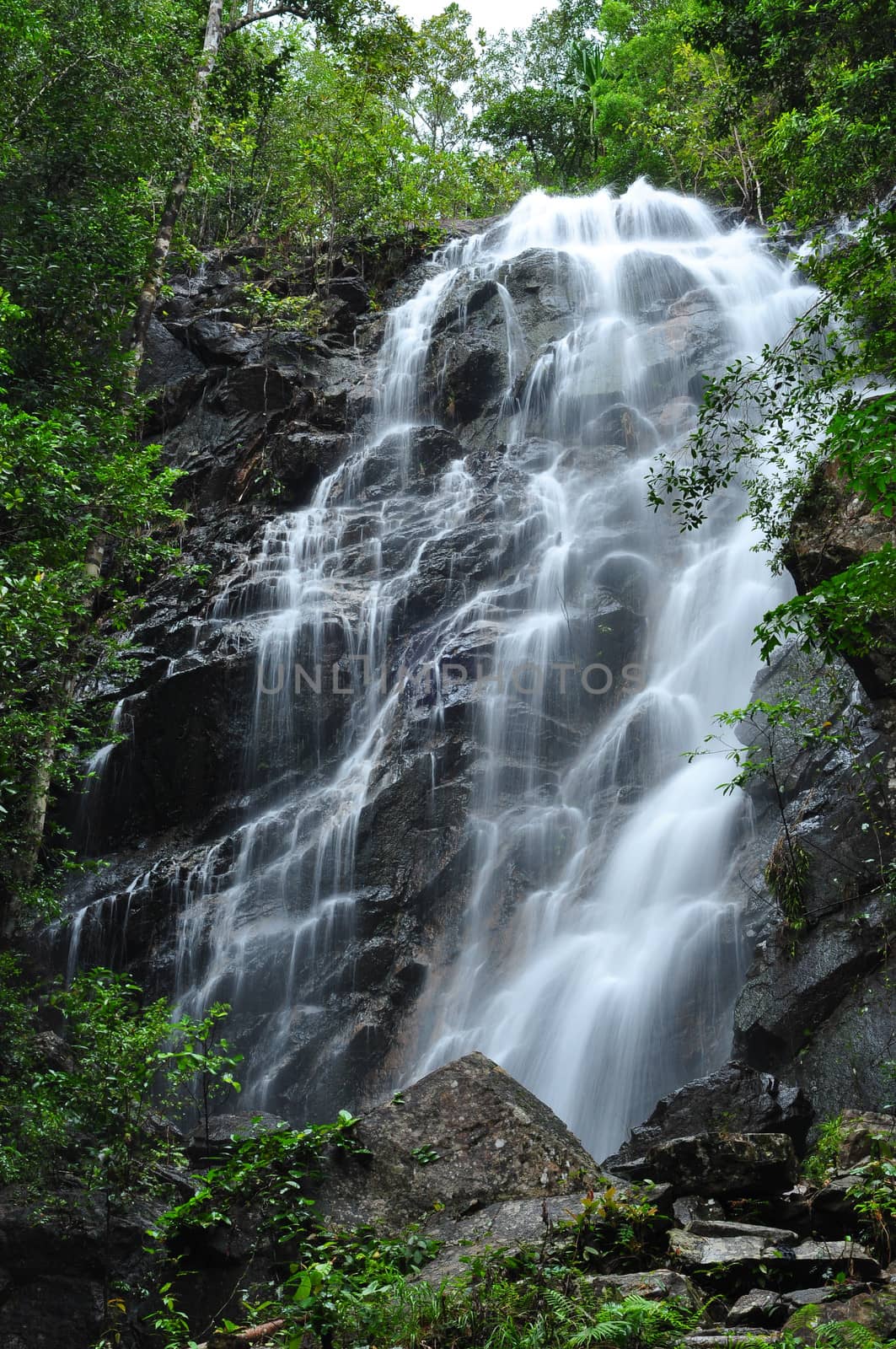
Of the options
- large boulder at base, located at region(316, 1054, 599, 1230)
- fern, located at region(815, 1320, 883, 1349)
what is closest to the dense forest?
large boulder at base, located at region(316, 1054, 599, 1230)

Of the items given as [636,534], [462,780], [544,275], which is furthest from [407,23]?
[462,780]

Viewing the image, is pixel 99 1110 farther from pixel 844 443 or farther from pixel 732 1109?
pixel 844 443

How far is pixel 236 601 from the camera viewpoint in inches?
671

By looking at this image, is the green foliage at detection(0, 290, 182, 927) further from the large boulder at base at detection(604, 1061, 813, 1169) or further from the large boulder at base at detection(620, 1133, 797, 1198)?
the large boulder at base at detection(604, 1061, 813, 1169)

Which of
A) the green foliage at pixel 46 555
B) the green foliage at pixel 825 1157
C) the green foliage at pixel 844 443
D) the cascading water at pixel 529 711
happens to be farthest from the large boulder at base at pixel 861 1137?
the green foliage at pixel 46 555

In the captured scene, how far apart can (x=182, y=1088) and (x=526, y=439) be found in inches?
539

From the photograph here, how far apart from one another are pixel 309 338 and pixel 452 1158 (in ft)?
69.1

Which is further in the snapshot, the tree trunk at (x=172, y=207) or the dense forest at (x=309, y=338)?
the tree trunk at (x=172, y=207)

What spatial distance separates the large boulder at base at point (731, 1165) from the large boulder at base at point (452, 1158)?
30.0 inches

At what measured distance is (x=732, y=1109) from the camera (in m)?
6.77

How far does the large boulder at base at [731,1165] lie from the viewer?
4.99 metres

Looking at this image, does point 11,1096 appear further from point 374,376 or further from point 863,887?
point 374,376

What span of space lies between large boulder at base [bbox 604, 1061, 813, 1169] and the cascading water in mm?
1877

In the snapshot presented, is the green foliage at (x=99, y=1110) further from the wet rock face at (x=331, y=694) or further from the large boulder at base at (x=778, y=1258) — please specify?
the wet rock face at (x=331, y=694)
